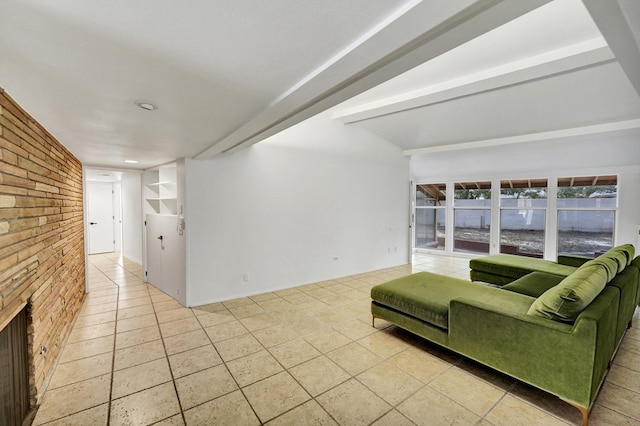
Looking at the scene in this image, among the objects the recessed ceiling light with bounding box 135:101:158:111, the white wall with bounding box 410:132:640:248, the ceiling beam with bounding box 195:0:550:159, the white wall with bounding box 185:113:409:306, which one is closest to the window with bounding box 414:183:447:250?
the white wall with bounding box 410:132:640:248

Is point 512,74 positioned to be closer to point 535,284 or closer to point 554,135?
point 554,135

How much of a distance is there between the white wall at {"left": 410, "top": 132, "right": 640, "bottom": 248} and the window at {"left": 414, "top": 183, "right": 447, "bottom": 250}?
111cm

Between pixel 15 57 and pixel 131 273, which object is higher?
pixel 15 57

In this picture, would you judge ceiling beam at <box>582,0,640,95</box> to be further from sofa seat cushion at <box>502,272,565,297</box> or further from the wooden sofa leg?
sofa seat cushion at <box>502,272,565,297</box>

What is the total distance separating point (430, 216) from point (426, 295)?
6.02 m

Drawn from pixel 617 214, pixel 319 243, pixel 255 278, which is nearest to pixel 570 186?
pixel 617 214

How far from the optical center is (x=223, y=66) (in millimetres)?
1405

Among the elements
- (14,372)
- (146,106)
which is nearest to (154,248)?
(14,372)

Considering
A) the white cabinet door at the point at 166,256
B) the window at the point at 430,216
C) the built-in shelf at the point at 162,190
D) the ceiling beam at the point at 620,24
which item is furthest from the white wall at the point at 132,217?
the window at the point at 430,216

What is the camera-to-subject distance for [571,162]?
5.71 meters

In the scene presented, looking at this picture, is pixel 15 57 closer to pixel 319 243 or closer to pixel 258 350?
pixel 258 350

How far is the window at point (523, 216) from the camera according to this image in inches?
251

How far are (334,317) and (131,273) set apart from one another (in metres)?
4.60

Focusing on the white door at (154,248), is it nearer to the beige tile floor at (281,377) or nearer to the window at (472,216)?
the beige tile floor at (281,377)
